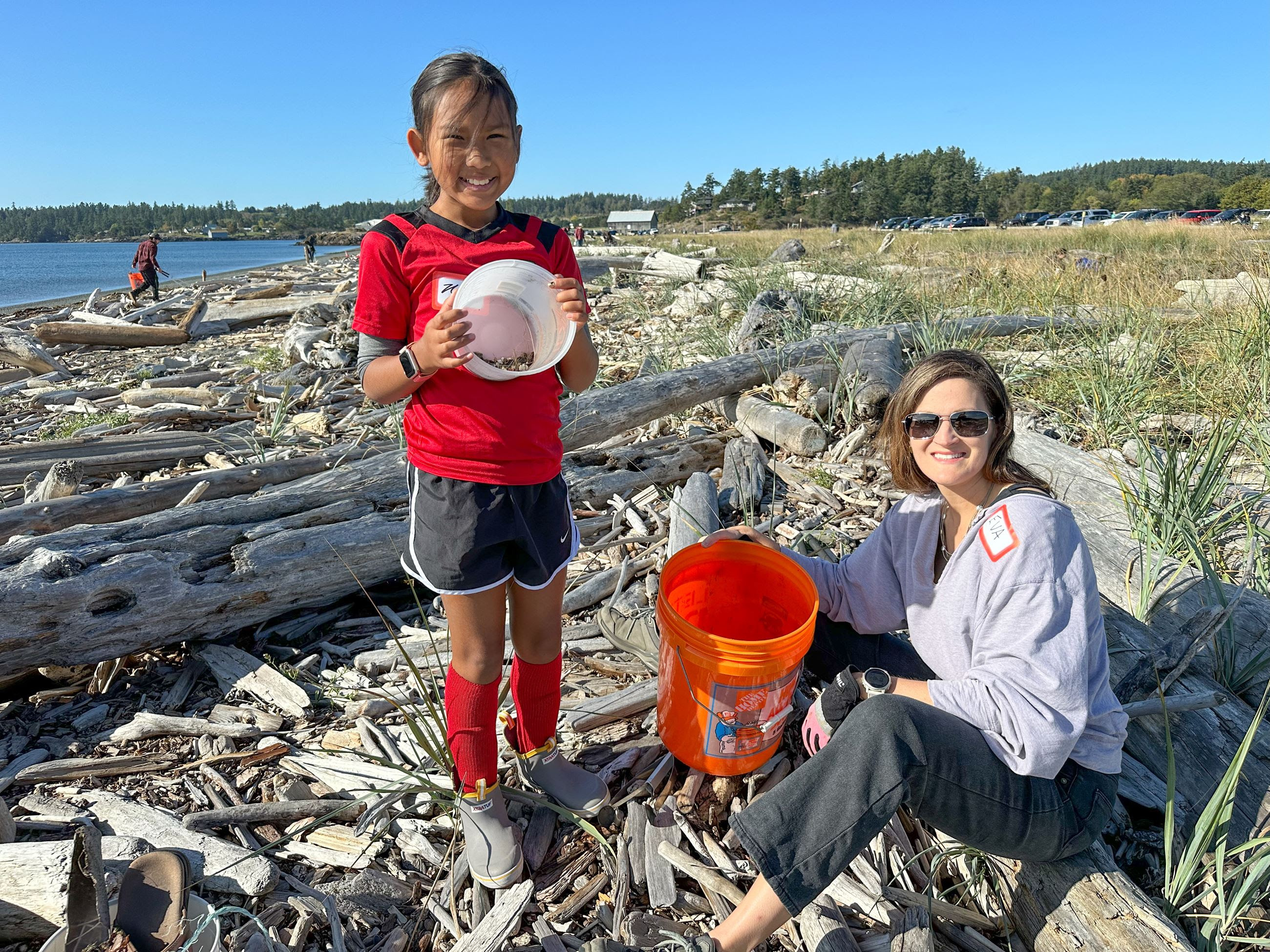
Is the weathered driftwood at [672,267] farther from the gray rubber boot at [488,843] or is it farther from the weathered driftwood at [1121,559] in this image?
the gray rubber boot at [488,843]

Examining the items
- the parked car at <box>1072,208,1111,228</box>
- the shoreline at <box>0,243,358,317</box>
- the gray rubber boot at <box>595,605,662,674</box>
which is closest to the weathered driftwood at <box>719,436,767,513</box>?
the gray rubber boot at <box>595,605,662,674</box>

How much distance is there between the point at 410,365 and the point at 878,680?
1.54m

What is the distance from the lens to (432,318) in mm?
1711

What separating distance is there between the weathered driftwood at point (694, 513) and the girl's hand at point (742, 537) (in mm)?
670

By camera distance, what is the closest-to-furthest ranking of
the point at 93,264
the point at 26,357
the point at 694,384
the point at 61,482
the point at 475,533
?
the point at 475,533 < the point at 61,482 < the point at 694,384 < the point at 26,357 < the point at 93,264

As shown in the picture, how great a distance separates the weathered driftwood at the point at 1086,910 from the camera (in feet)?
5.13

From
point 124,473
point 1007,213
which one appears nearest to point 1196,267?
point 124,473

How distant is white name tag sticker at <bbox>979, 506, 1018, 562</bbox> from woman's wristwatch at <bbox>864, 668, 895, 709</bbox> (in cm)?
44

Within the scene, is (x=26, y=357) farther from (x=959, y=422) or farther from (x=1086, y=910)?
(x=1086, y=910)

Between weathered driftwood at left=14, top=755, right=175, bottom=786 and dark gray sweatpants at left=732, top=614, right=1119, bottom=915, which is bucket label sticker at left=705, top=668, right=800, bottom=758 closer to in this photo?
dark gray sweatpants at left=732, top=614, right=1119, bottom=915

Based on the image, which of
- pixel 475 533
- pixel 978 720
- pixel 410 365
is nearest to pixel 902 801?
pixel 978 720

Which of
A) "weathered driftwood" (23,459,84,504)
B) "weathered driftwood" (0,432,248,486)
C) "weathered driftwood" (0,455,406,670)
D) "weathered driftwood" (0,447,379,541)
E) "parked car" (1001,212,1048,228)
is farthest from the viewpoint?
"parked car" (1001,212,1048,228)

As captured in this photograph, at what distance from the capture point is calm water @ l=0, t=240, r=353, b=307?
3020 cm

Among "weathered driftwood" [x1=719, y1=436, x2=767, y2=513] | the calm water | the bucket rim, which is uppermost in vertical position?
the calm water
